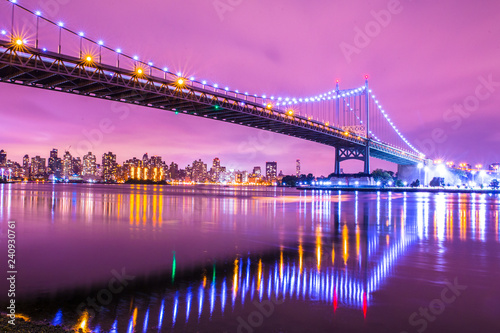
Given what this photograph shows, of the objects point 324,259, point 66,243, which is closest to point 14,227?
point 66,243

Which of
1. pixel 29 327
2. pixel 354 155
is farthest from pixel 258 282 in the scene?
pixel 354 155

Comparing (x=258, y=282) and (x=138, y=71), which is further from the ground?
(x=138, y=71)

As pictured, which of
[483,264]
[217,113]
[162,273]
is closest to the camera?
[162,273]

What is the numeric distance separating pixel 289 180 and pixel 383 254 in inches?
6046

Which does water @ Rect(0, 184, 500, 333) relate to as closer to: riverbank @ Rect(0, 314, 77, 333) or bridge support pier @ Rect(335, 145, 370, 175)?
riverbank @ Rect(0, 314, 77, 333)

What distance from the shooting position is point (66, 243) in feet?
33.5

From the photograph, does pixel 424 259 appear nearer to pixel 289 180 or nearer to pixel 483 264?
pixel 483 264

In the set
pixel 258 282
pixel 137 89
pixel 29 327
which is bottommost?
pixel 258 282

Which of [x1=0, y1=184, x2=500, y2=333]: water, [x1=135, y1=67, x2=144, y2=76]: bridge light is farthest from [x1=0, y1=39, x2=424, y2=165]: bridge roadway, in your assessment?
[x1=0, y1=184, x2=500, y2=333]: water

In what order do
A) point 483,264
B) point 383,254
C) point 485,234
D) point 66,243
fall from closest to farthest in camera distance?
point 483,264, point 383,254, point 66,243, point 485,234

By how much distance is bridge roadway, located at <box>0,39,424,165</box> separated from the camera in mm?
32906

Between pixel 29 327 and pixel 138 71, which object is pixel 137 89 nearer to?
pixel 138 71

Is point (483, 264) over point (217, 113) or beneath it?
beneath

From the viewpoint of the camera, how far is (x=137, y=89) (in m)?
40.8
